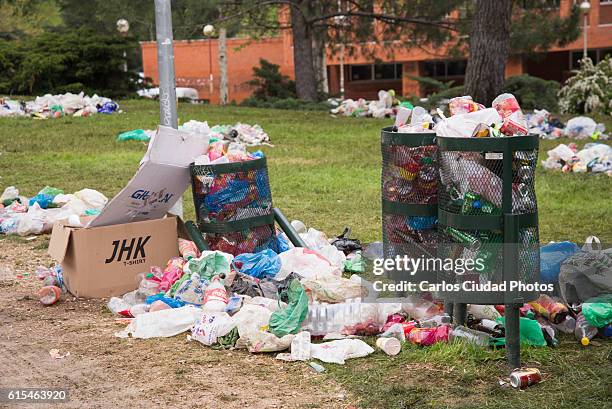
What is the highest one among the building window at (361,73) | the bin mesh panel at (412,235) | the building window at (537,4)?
the building window at (537,4)

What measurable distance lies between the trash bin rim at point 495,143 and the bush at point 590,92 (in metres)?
Answer: 17.3

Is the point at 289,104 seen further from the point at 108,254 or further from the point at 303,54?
the point at 108,254

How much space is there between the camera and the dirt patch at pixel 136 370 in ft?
14.7

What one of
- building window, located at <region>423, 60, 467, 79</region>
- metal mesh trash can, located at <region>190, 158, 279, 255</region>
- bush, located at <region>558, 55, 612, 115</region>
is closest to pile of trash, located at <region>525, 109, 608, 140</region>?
bush, located at <region>558, 55, 612, 115</region>

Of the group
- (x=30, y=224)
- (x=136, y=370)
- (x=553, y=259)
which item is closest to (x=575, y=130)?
(x=30, y=224)

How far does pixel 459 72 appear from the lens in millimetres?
46938

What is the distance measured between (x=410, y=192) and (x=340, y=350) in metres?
1.04

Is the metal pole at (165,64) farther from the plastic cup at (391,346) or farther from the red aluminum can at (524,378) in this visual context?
the red aluminum can at (524,378)

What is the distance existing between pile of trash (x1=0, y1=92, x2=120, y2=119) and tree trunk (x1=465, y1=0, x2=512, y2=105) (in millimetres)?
7764

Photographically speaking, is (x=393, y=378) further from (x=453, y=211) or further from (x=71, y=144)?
(x=71, y=144)

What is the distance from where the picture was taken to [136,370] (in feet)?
16.1

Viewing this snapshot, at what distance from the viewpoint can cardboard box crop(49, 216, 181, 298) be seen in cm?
627

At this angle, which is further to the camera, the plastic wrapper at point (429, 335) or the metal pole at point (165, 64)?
the metal pole at point (165, 64)

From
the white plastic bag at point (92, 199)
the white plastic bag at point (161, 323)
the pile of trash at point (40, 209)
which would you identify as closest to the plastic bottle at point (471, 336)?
the white plastic bag at point (161, 323)
